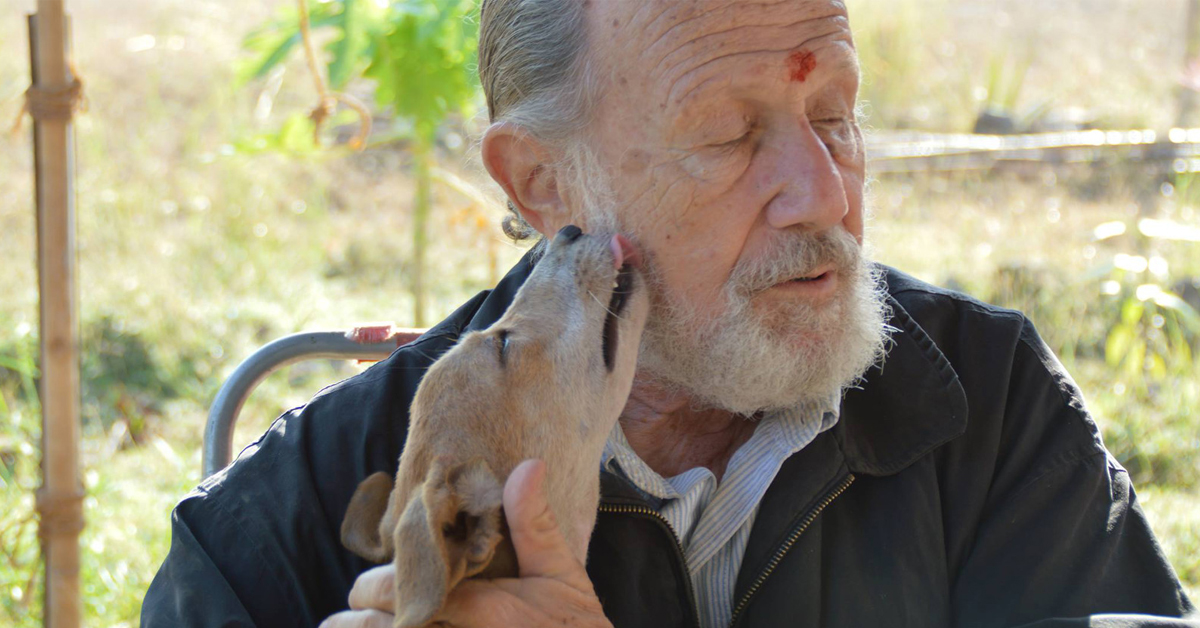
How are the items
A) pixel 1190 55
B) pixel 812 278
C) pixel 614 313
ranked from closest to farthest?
pixel 614 313
pixel 812 278
pixel 1190 55

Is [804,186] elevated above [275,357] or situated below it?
above

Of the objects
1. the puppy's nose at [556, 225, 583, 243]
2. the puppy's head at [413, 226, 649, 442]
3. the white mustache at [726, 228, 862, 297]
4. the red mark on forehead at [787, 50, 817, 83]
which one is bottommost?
the puppy's head at [413, 226, 649, 442]

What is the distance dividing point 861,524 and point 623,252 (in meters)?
0.76

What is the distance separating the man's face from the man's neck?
171 millimetres

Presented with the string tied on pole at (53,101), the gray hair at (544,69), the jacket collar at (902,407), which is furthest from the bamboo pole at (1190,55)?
the string tied on pole at (53,101)

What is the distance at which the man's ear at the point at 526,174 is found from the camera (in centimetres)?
253

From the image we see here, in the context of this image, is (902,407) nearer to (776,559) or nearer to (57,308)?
(776,559)

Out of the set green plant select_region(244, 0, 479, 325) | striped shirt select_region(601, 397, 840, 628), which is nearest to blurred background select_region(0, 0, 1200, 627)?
green plant select_region(244, 0, 479, 325)

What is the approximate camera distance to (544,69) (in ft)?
8.14

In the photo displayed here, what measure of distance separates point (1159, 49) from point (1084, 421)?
41.4ft

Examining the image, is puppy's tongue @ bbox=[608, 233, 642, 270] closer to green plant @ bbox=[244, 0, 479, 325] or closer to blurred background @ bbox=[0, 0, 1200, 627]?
blurred background @ bbox=[0, 0, 1200, 627]

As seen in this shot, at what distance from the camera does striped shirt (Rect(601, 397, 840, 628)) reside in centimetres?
221

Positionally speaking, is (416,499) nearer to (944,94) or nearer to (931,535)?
(931,535)

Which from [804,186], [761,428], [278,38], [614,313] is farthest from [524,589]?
[278,38]
